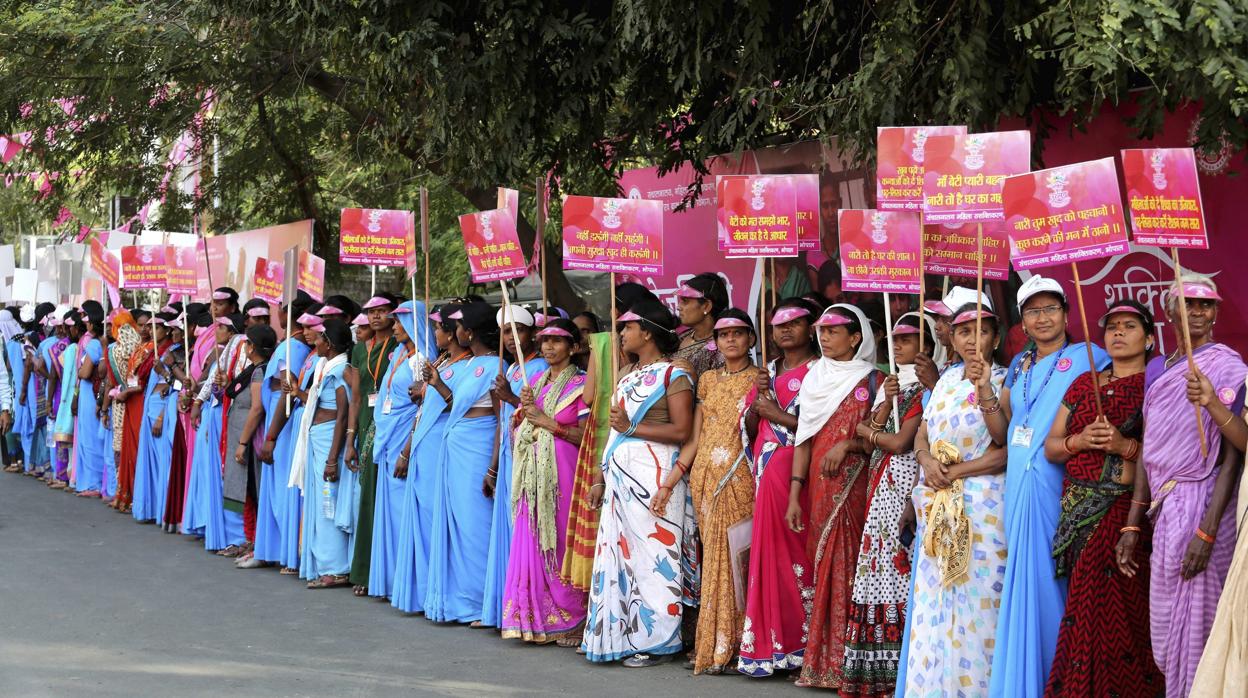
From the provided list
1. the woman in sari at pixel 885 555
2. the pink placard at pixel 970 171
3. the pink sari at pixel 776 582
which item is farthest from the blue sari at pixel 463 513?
the pink placard at pixel 970 171

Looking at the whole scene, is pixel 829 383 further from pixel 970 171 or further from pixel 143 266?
pixel 143 266

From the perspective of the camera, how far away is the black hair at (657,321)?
311 inches

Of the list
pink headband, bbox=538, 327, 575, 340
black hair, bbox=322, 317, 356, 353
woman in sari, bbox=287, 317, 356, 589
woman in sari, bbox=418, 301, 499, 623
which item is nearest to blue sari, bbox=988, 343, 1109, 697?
pink headband, bbox=538, 327, 575, 340

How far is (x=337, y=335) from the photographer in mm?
10648

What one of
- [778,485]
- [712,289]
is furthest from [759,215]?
[778,485]

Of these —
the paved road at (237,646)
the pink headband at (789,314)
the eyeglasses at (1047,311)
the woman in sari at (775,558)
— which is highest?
the pink headband at (789,314)

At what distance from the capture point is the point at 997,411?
6141mm

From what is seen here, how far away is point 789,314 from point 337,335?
435 centimetres

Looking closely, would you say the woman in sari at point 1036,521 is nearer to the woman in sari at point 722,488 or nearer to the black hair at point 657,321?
the woman in sari at point 722,488

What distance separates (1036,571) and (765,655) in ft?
5.75

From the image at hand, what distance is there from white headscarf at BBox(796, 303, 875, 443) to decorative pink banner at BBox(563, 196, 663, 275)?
1.22 m

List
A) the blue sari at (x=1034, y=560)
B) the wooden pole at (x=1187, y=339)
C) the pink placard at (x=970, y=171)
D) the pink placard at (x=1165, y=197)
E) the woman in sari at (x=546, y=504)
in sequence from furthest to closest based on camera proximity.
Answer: the woman in sari at (x=546, y=504) < the pink placard at (x=970, y=171) < the blue sari at (x=1034, y=560) < the pink placard at (x=1165, y=197) < the wooden pole at (x=1187, y=339)

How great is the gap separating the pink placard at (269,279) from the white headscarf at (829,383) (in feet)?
19.3

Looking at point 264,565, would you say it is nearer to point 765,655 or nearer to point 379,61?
point 379,61
